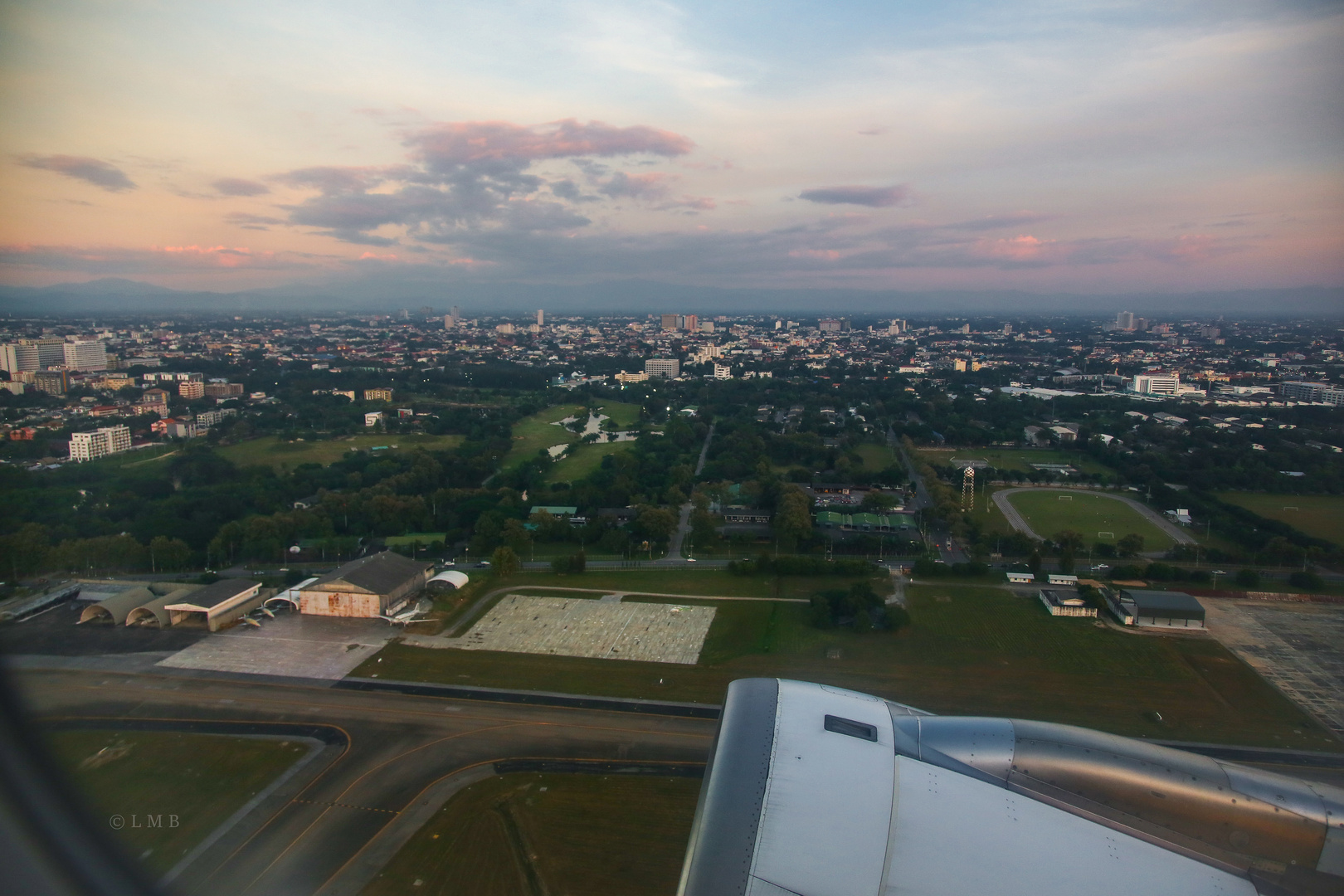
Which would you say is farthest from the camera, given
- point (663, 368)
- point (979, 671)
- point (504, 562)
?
point (663, 368)

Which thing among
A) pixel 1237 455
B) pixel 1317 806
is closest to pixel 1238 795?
pixel 1317 806

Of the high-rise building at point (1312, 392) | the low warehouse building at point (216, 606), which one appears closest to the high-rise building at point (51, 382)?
the low warehouse building at point (216, 606)

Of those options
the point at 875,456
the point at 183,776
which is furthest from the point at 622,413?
the point at 183,776

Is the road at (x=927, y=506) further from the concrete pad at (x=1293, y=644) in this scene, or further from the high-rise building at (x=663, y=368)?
the high-rise building at (x=663, y=368)

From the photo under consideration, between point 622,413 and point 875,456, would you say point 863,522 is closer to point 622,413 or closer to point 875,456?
point 875,456

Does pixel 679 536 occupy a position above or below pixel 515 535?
below

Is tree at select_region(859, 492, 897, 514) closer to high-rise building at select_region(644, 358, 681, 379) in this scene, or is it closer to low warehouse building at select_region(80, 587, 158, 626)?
low warehouse building at select_region(80, 587, 158, 626)

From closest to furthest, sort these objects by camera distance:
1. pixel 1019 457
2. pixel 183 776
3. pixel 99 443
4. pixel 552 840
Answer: pixel 552 840, pixel 183 776, pixel 99 443, pixel 1019 457

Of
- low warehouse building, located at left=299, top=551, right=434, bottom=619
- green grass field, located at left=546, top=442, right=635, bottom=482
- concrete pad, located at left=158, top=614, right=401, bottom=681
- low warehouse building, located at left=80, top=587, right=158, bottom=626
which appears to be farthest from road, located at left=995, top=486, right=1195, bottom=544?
low warehouse building, located at left=80, top=587, right=158, bottom=626

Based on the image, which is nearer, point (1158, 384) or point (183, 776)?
point (183, 776)
